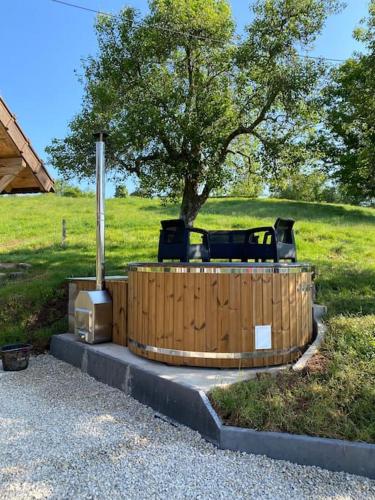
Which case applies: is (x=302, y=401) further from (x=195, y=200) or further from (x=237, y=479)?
(x=195, y=200)

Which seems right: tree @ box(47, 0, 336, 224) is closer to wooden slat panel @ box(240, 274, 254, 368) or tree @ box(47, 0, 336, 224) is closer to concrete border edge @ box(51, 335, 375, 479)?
wooden slat panel @ box(240, 274, 254, 368)

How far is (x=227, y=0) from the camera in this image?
878 cm

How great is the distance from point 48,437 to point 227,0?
9.00 m

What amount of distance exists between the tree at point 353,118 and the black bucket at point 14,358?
6268 millimetres

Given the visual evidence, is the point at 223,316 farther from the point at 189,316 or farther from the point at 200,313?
the point at 189,316

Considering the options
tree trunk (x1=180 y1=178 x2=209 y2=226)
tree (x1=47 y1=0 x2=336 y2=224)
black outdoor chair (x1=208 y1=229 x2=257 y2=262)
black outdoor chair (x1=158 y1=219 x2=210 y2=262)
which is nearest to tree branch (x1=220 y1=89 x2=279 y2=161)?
tree (x1=47 y1=0 x2=336 y2=224)

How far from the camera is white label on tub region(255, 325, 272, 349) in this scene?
159 inches

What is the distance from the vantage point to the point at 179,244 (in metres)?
5.63

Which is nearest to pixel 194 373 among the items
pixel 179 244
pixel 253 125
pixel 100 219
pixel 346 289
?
pixel 179 244

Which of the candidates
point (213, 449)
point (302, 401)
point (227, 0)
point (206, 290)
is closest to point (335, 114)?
point (227, 0)

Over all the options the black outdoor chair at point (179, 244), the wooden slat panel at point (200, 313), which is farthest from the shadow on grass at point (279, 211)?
the wooden slat panel at point (200, 313)

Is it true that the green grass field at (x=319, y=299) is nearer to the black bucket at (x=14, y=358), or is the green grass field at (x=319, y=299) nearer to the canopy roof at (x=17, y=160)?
the black bucket at (x=14, y=358)

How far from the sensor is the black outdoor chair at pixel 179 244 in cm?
555

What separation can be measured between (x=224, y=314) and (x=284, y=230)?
2212 mm
